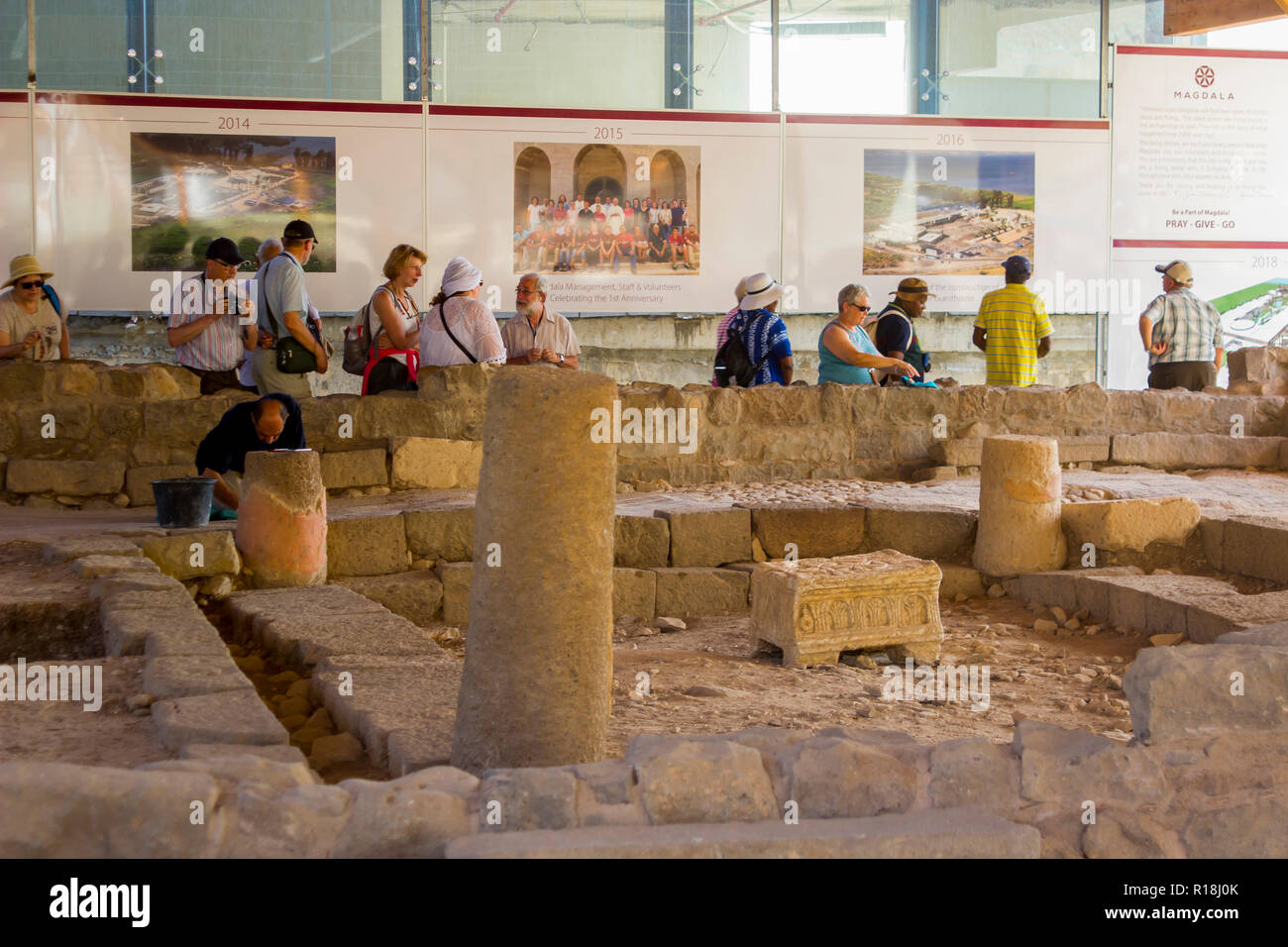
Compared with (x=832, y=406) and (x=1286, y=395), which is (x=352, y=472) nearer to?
(x=832, y=406)

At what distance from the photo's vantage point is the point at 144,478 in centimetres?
959

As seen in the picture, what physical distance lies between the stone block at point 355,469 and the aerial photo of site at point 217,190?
287 cm

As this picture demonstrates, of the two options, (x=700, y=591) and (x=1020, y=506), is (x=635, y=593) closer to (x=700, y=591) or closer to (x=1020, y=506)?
(x=700, y=591)

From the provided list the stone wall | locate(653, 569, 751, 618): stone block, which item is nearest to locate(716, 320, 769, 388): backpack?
the stone wall

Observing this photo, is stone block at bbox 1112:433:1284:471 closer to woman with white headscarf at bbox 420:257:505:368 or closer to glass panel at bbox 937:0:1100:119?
glass panel at bbox 937:0:1100:119

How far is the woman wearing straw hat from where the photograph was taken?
9.70 metres

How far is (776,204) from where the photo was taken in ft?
40.4

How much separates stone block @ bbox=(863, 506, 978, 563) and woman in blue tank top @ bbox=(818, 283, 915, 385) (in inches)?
76.4

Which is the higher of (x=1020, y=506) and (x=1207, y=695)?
(x=1020, y=506)

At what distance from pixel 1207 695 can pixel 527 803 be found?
6.81 ft

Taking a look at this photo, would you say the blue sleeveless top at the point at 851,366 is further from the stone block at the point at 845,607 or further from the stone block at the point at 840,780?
the stone block at the point at 840,780

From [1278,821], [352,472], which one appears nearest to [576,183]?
[352,472]

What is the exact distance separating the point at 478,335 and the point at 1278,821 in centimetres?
683

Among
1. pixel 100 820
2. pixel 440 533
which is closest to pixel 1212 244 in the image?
pixel 440 533
